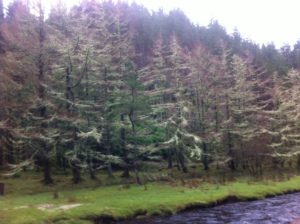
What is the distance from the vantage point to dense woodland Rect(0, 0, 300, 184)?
1506 inches

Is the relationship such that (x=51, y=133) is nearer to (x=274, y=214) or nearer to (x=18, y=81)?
(x=18, y=81)

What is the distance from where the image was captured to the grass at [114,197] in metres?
24.7

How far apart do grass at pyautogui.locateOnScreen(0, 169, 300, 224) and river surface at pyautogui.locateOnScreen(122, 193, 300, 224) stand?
1238 mm

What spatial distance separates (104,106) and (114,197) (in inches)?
496

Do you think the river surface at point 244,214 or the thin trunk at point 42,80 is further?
the thin trunk at point 42,80

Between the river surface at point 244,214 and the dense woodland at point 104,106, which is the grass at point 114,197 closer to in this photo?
the river surface at point 244,214

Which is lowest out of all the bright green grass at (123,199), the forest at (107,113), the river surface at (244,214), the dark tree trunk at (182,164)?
the river surface at (244,214)

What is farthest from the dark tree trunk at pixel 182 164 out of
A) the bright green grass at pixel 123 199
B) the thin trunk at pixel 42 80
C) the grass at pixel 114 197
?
the thin trunk at pixel 42 80

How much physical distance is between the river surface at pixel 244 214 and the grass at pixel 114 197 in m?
1.24

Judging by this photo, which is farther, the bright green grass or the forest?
the forest

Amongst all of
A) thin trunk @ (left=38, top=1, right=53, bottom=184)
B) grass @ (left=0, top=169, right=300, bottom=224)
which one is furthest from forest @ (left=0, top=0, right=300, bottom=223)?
grass @ (left=0, top=169, right=300, bottom=224)

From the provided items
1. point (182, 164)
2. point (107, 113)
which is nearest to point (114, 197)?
point (107, 113)

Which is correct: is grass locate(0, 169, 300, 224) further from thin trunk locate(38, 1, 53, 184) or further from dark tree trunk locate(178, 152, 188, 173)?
dark tree trunk locate(178, 152, 188, 173)

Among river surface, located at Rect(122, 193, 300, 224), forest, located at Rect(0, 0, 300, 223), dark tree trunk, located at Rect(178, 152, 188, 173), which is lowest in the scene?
river surface, located at Rect(122, 193, 300, 224)
